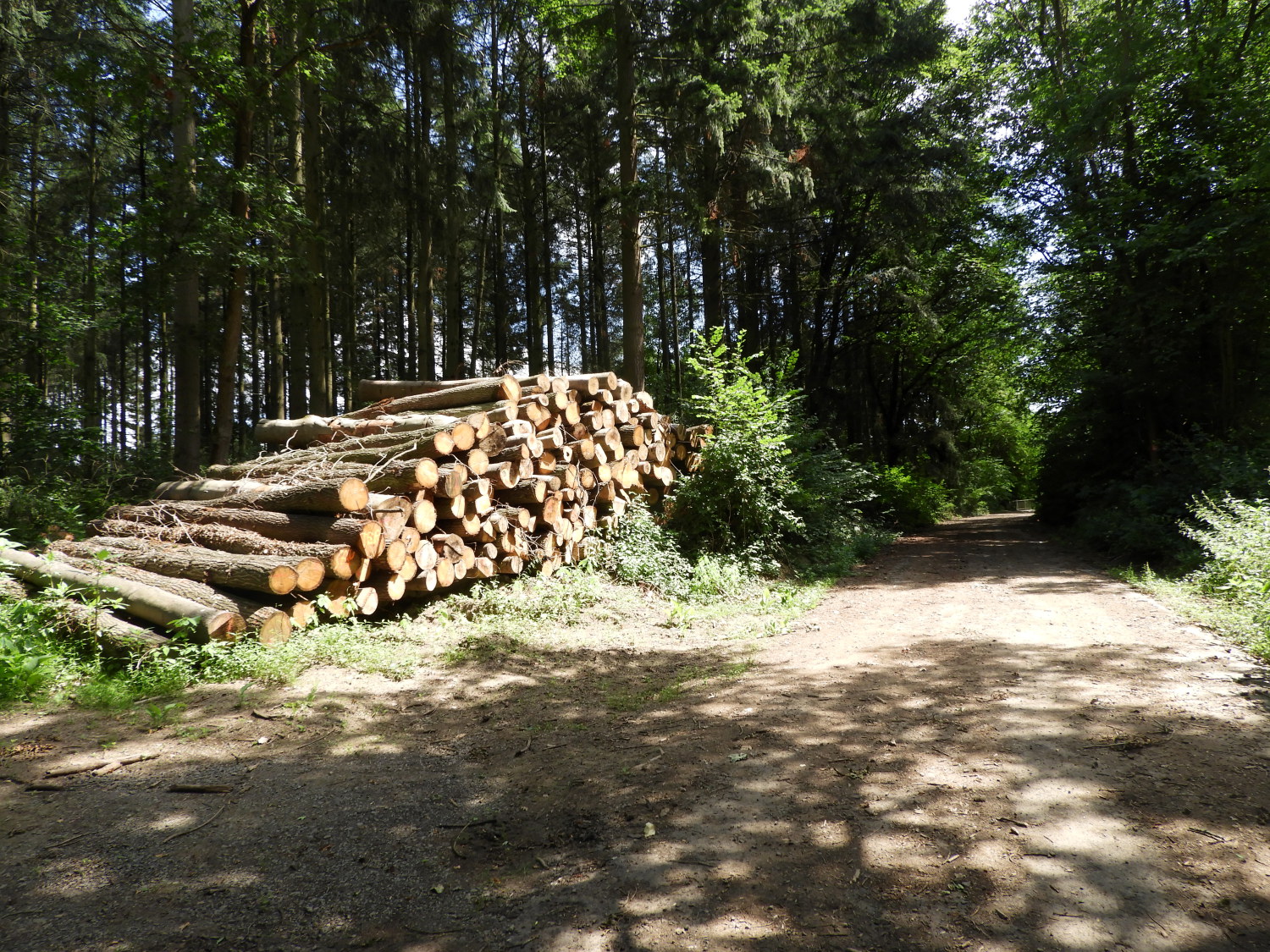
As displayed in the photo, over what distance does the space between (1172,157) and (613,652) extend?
14.9m

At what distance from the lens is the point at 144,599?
16.9 ft

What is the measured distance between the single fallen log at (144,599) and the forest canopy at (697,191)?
487 centimetres

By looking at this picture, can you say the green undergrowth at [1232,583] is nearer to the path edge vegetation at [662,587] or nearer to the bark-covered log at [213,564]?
the path edge vegetation at [662,587]

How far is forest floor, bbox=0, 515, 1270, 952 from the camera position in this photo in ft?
7.87

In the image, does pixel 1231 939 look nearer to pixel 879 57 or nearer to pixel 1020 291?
pixel 879 57

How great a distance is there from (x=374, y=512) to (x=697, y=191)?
391 inches

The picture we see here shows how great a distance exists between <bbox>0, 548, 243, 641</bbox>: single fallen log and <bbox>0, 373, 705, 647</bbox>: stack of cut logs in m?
0.01

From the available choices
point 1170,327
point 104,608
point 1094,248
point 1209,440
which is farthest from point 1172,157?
point 104,608

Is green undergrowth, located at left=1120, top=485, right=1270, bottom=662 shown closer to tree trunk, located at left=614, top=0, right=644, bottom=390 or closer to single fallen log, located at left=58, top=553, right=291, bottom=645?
single fallen log, located at left=58, top=553, right=291, bottom=645

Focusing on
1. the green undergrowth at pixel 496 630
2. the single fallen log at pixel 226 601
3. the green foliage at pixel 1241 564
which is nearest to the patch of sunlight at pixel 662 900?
the green undergrowth at pixel 496 630

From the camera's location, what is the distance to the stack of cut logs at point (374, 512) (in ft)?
18.0

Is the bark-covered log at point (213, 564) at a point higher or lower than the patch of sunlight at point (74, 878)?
higher

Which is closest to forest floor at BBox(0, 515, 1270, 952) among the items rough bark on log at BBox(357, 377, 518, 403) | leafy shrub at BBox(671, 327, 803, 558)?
rough bark on log at BBox(357, 377, 518, 403)

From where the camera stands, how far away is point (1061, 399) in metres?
17.7
